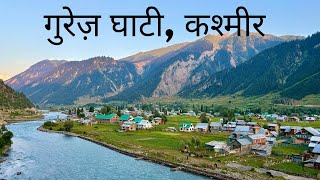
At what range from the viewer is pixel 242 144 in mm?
72250

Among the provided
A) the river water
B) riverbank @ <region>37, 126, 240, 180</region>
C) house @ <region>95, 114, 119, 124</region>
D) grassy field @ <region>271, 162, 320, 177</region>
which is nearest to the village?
grassy field @ <region>271, 162, 320, 177</region>

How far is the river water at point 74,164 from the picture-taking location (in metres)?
57.3

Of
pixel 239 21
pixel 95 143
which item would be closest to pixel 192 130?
pixel 95 143

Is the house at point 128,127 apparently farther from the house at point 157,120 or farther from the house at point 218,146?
the house at point 218,146

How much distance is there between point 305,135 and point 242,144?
21899mm

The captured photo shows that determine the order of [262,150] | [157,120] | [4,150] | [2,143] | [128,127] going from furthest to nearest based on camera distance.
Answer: [157,120]
[128,127]
[2,143]
[4,150]
[262,150]

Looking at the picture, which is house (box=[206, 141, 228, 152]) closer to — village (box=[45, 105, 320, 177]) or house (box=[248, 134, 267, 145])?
village (box=[45, 105, 320, 177])

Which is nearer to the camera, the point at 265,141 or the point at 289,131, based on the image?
the point at 265,141

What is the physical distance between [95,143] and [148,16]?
73.5m

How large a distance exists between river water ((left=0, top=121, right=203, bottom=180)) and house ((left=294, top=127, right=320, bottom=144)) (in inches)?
1468

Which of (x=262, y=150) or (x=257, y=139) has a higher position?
(x=257, y=139)

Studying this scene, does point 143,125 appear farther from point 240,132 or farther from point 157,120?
point 240,132

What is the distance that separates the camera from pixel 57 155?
75.8 m

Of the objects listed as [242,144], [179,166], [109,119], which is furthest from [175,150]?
[109,119]
